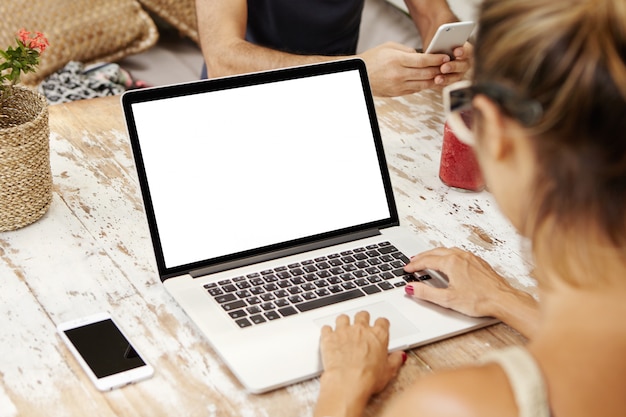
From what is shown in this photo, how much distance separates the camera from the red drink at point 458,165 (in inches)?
52.1

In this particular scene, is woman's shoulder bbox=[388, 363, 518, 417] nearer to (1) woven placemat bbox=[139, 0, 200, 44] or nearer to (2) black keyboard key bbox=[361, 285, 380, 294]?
(2) black keyboard key bbox=[361, 285, 380, 294]

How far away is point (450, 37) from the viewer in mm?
1366

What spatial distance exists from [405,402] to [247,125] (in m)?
0.55

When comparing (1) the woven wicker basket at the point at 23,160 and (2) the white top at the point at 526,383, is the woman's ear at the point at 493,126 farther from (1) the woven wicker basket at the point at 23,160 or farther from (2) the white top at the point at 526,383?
(1) the woven wicker basket at the point at 23,160

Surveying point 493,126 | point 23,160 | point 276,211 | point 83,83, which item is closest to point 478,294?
point 276,211

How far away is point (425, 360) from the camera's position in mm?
947

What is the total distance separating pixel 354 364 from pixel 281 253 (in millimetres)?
255

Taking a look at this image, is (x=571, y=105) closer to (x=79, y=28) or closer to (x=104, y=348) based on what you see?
(x=104, y=348)

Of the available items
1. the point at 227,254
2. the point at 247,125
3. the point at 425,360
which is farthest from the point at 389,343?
the point at 247,125

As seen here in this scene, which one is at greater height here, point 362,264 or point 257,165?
point 257,165

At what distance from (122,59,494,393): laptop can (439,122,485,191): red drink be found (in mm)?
200

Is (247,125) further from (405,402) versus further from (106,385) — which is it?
(405,402)

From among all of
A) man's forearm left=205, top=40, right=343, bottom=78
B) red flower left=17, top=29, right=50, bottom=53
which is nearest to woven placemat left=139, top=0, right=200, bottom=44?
man's forearm left=205, top=40, right=343, bottom=78

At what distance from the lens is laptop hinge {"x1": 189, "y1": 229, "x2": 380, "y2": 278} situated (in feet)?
3.44
